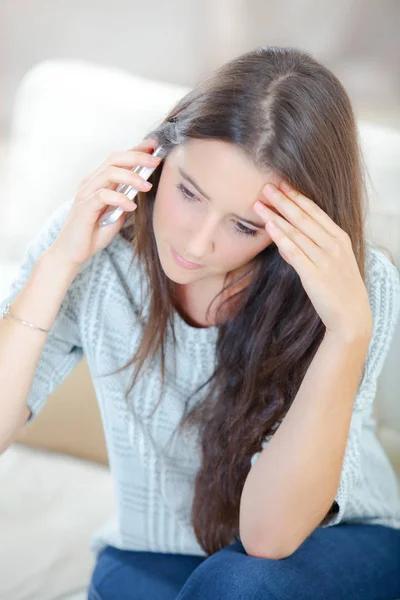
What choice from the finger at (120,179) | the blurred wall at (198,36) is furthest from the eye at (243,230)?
the blurred wall at (198,36)

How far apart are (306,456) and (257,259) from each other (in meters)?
0.31

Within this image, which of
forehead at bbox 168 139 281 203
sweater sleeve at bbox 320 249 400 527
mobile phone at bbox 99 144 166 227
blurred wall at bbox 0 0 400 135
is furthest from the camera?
blurred wall at bbox 0 0 400 135

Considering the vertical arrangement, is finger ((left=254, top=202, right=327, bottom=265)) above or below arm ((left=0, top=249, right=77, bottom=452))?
above

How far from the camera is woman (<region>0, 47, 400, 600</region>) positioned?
102 cm

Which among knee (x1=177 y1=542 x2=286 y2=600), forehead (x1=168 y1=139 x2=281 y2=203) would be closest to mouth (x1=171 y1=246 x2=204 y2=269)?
forehead (x1=168 y1=139 x2=281 y2=203)

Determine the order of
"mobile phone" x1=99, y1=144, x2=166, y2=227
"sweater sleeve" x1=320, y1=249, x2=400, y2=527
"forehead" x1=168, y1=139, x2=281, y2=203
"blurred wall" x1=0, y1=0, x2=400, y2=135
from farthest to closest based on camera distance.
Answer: "blurred wall" x1=0, y1=0, x2=400, y2=135, "sweater sleeve" x1=320, y1=249, x2=400, y2=527, "mobile phone" x1=99, y1=144, x2=166, y2=227, "forehead" x1=168, y1=139, x2=281, y2=203

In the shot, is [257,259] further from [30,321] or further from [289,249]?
[30,321]

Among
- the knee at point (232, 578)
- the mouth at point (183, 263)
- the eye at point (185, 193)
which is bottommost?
the knee at point (232, 578)

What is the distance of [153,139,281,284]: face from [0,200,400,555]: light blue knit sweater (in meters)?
0.17

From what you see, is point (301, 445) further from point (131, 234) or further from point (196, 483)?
point (131, 234)

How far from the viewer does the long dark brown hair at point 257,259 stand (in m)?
1.00

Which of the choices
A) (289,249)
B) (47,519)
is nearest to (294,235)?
(289,249)

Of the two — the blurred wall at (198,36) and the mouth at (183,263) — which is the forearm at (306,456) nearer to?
the mouth at (183,263)

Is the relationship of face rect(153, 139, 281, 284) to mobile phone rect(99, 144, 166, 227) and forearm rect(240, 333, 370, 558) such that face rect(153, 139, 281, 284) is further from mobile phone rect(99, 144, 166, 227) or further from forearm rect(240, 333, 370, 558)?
forearm rect(240, 333, 370, 558)
